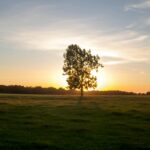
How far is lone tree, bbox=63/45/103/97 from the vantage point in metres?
118

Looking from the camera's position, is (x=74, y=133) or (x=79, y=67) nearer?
(x=74, y=133)

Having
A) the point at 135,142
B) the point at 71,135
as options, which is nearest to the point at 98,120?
the point at 71,135

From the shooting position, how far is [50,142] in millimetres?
29047

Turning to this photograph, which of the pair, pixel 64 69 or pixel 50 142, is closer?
pixel 50 142

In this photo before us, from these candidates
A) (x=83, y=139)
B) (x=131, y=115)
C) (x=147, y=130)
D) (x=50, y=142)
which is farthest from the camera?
(x=131, y=115)

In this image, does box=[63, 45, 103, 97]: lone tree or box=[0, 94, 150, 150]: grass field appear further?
box=[63, 45, 103, 97]: lone tree

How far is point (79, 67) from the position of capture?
391 ft

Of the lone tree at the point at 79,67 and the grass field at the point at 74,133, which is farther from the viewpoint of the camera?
the lone tree at the point at 79,67

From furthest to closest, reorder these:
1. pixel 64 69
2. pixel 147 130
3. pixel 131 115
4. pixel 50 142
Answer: pixel 64 69 → pixel 131 115 → pixel 147 130 → pixel 50 142

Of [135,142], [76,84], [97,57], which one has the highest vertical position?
[97,57]

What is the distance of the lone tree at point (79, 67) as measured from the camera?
118 metres

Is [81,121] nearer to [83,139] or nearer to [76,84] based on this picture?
A: [83,139]

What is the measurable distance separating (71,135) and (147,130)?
7.58 metres

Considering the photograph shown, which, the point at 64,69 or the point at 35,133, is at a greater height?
the point at 64,69
